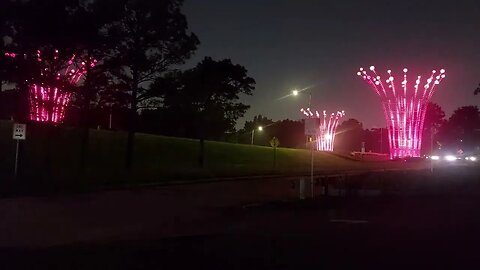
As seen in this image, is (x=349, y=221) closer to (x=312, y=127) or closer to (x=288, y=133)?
(x=312, y=127)

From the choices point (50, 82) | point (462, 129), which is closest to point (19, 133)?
point (50, 82)

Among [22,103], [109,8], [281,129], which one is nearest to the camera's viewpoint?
[22,103]

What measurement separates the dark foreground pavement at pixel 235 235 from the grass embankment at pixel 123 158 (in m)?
11.8

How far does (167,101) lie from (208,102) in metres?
14.3

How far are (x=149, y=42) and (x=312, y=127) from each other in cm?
2202

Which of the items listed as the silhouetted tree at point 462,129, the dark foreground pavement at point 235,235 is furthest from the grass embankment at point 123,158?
the silhouetted tree at point 462,129

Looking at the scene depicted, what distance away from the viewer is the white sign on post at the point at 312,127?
2533 centimetres

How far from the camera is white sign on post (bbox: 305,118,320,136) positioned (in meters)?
25.3

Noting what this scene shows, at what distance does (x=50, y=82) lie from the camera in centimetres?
3472

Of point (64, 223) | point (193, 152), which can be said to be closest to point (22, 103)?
point (64, 223)

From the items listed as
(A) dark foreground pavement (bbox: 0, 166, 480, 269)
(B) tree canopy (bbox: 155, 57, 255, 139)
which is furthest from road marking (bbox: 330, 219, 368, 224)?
(B) tree canopy (bbox: 155, 57, 255, 139)

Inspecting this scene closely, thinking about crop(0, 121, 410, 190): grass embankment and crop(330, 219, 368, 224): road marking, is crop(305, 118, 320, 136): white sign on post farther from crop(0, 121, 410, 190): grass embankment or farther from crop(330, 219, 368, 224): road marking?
crop(0, 121, 410, 190): grass embankment

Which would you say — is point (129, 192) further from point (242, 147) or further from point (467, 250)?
point (242, 147)

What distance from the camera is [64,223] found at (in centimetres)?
1652
